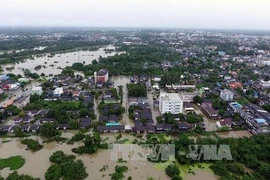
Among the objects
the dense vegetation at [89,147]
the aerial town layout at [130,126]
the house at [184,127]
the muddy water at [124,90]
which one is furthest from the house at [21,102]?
the house at [184,127]

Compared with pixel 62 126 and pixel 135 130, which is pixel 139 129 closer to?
pixel 135 130

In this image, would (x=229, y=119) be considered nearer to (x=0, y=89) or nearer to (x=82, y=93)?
(x=82, y=93)

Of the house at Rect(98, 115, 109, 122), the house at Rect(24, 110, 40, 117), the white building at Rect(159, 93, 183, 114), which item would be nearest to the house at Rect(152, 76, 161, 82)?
the white building at Rect(159, 93, 183, 114)

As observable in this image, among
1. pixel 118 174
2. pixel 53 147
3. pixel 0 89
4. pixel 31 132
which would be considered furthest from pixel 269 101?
pixel 0 89

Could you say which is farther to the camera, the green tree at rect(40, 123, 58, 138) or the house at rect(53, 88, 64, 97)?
the house at rect(53, 88, 64, 97)

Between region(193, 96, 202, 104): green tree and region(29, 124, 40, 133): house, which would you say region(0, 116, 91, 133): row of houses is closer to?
region(29, 124, 40, 133): house

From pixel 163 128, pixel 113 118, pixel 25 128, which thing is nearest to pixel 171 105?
pixel 163 128

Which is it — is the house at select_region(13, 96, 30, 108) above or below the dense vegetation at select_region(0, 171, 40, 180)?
above
